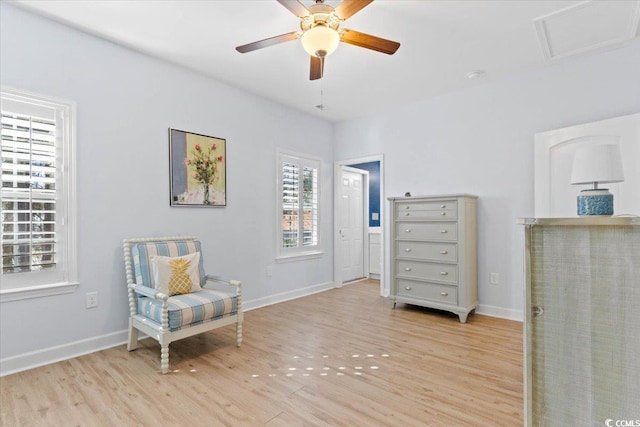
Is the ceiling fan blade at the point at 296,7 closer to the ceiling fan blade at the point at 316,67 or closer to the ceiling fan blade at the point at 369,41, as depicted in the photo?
the ceiling fan blade at the point at 369,41

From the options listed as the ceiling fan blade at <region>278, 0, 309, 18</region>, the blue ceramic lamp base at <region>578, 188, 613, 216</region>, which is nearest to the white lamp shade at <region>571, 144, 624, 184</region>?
the blue ceramic lamp base at <region>578, 188, 613, 216</region>

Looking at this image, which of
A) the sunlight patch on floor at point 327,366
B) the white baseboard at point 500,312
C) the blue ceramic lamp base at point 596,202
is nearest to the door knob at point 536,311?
the blue ceramic lamp base at point 596,202

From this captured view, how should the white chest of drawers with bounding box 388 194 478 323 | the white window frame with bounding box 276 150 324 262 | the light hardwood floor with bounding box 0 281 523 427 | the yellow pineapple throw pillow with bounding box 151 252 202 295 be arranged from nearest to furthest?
the light hardwood floor with bounding box 0 281 523 427
the yellow pineapple throw pillow with bounding box 151 252 202 295
the white chest of drawers with bounding box 388 194 478 323
the white window frame with bounding box 276 150 324 262

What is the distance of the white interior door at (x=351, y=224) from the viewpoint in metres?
5.77

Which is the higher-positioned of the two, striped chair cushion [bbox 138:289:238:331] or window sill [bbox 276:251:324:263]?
window sill [bbox 276:251:324:263]

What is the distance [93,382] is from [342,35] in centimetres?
298

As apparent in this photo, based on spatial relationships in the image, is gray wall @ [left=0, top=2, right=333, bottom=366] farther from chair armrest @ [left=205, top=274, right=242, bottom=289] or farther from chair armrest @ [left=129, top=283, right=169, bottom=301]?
chair armrest @ [left=205, top=274, right=242, bottom=289]

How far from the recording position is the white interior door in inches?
227

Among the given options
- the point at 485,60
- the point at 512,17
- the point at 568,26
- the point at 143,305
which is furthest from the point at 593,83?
the point at 143,305

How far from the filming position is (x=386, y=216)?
4695 millimetres

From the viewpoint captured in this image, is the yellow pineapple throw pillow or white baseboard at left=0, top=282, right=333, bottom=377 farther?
the yellow pineapple throw pillow

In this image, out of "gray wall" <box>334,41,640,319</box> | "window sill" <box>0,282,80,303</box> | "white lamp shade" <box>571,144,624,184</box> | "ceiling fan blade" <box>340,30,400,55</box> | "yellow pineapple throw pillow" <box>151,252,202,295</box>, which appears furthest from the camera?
"gray wall" <box>334,41,640,319</box>

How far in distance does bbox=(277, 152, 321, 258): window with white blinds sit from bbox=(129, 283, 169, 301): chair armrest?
1.99 m

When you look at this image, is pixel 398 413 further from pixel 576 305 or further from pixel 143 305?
pixel 143 305
